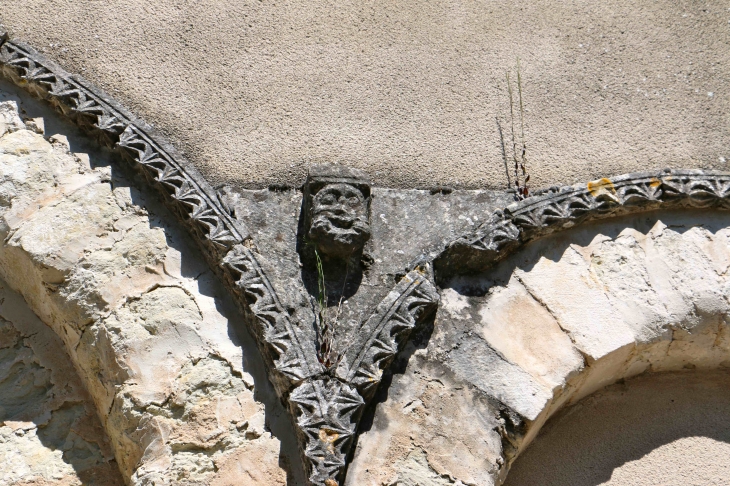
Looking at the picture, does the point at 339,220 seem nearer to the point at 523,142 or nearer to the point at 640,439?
the point at 523,142

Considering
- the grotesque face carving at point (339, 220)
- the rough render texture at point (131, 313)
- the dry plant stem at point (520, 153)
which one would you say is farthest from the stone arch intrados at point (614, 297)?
the rough render texture at point (131, 313)

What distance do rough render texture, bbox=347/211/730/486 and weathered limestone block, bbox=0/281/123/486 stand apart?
120 centimetres

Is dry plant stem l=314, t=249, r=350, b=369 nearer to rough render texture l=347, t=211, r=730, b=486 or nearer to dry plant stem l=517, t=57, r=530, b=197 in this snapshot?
rough render texture l=347, t=211, r=730, b=486

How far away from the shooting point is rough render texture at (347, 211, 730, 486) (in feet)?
12.1

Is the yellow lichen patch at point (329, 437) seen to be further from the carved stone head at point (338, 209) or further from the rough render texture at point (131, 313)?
the carved stone head at point (338, 209)

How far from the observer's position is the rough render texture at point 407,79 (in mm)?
4453

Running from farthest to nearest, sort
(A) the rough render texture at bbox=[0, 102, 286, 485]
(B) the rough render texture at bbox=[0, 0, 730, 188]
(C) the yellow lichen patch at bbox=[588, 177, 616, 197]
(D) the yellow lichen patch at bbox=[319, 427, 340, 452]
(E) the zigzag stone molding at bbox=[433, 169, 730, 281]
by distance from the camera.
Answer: (B) the rough render texture at bbox=[0, 0, 730, 188] → (C) the yellow lichen patch at bbox=[588, 177, 616, 197] → (E) the zigzag stone molding at bbox=[433, 169, 730, 281] → (A) the rough render texture at bbox=[0, 102, 286, 485] → (D) the yellow lichen patch at bbox=[319, 427, 340, 452]

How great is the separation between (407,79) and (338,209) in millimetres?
1053

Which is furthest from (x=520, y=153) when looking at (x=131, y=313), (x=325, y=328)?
(x=131, y=313)

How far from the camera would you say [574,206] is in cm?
421

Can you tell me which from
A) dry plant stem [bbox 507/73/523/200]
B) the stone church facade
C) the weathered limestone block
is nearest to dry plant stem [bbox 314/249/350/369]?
the stone church facade

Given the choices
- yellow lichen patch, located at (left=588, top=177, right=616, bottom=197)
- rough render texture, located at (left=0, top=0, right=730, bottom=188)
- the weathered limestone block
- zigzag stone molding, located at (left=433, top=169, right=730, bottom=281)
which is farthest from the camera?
rough render texture, located at (left=0, top=0, right=730, bottom=188)

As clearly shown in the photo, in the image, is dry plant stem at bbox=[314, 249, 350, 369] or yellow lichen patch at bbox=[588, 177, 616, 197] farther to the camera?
yellow lichen patch at bbox=[588, 177, 616, 197]

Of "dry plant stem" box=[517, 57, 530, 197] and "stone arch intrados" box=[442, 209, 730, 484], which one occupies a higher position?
"dry plant stem" box=[517, 57, 530, 197]
